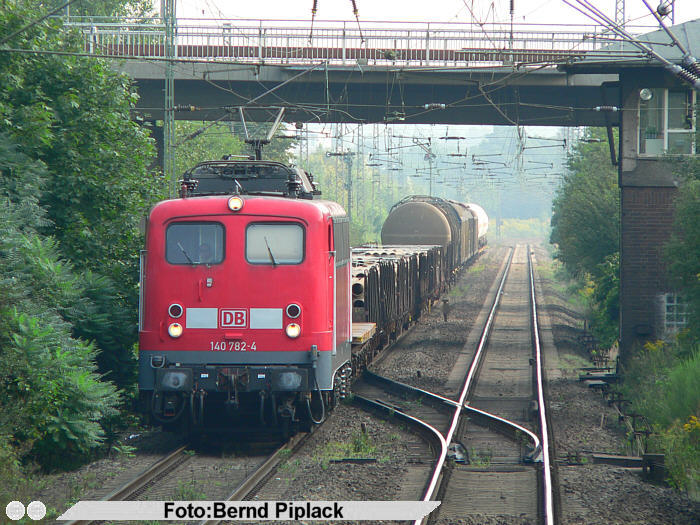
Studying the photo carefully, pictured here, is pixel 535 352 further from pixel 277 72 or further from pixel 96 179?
pixel 96 179

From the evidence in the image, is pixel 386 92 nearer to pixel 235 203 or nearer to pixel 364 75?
pixel 364 75

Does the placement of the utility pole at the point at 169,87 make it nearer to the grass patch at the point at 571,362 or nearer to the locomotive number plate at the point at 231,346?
the locomotive number plate at the point at 231,346

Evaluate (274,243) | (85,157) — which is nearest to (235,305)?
(274,243)

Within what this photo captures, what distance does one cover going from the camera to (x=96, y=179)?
15.3 m

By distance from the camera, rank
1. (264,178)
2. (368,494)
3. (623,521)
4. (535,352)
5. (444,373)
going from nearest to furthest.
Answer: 1. (623,521)
2. (368,494)
3. (264,178)
4. (444,373)
5. (535,352)

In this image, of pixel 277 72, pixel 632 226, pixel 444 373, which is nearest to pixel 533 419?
pixel 444 373

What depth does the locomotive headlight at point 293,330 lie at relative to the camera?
11.4 meters

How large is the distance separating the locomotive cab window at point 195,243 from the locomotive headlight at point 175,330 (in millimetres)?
814

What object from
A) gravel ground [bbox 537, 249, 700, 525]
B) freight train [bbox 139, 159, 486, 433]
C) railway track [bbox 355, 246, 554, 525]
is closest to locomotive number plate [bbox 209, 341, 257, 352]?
freight train [bbox 139, 159, 486, 433]

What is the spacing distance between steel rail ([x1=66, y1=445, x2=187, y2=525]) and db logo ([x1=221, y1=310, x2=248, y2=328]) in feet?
5.91

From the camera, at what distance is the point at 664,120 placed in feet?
69.5

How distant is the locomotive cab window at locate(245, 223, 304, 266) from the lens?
1154 cm

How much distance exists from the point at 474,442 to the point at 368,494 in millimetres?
3519
